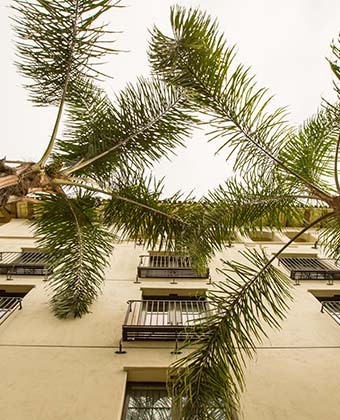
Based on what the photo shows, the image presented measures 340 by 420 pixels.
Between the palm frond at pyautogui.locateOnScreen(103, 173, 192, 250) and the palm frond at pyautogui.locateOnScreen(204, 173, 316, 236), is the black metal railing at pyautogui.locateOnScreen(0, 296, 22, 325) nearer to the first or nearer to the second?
the palm frond at pyautogui.locateOnScreen(103, 173, 192, 250)

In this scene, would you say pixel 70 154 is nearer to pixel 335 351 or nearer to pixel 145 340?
pixel 145 340

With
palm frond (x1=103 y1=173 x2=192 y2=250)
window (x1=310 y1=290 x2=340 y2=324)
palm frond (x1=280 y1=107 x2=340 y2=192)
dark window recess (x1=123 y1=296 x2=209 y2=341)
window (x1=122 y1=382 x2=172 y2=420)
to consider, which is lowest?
window (x1=122 y1=382 x2=172 y2=420)

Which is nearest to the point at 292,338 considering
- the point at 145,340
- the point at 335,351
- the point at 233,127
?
the point at 335,351

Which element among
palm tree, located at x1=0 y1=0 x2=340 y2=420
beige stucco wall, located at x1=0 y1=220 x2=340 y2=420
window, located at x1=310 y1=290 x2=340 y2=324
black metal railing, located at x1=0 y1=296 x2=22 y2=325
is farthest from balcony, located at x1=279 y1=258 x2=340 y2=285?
black metal railing, located at x1=0 y1=296 x2=22 y2=325

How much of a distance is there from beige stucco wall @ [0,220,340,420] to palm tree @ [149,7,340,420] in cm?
93

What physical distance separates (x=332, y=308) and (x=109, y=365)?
5586 millimetres

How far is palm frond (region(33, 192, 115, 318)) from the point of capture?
553cm

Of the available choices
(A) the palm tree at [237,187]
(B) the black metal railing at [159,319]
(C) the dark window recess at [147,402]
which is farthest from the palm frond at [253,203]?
(C) the dark window recess at [147,402]

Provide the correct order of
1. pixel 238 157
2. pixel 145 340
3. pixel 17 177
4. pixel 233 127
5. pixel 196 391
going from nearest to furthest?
pixel 196 391
pixel 17 177
pixel 233 127
pixel 238 157
pixel 145 340

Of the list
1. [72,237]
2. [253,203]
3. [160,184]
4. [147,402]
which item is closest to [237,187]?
[253,203]

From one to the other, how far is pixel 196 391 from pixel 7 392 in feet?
11.1

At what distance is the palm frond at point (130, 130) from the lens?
18.0 ft

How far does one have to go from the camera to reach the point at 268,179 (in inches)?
205

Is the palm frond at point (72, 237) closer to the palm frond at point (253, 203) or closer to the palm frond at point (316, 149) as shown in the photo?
the palm frond at point (253, 203)
